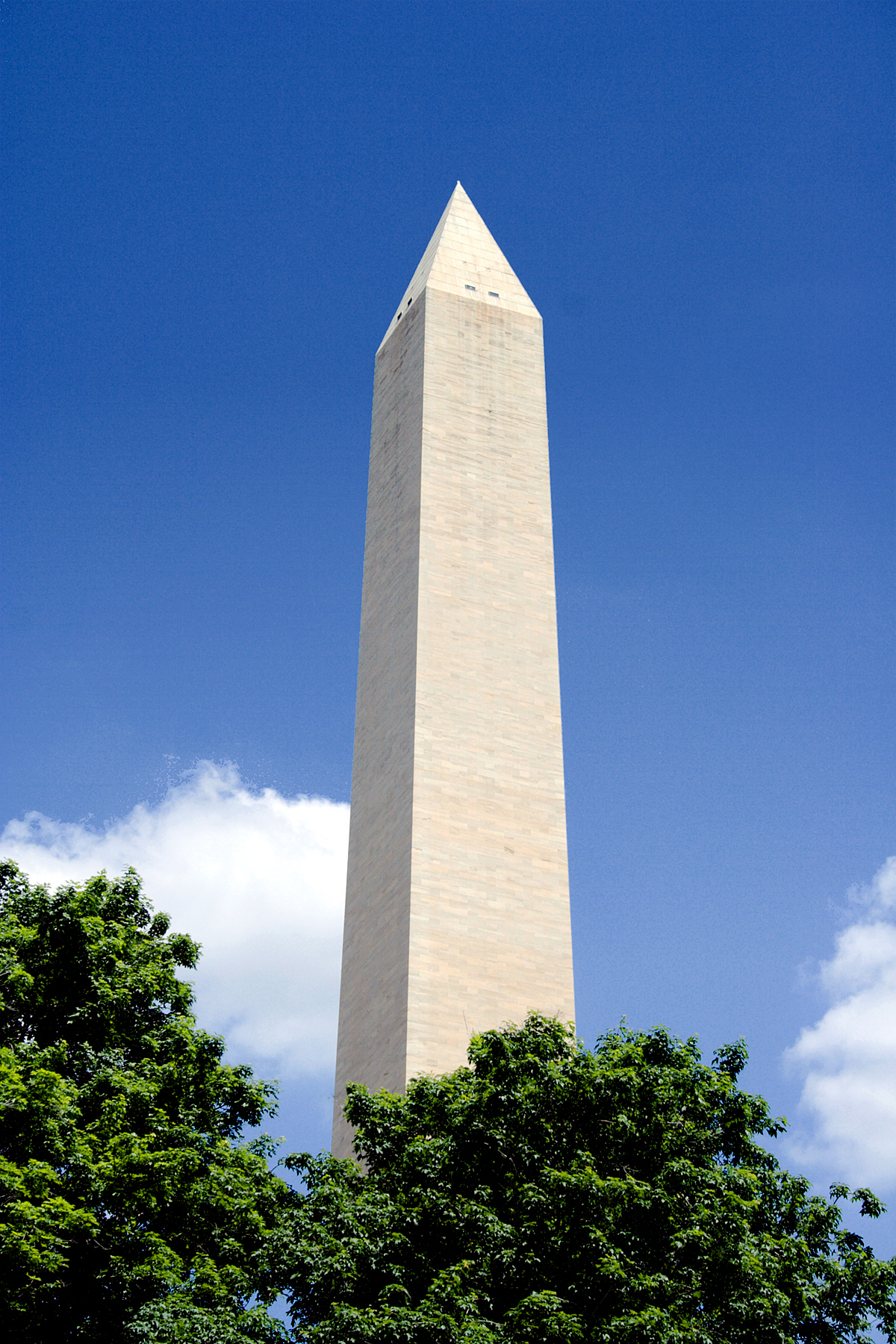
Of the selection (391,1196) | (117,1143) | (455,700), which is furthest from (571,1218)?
(455,700)

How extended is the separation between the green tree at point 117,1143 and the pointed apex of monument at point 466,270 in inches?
865

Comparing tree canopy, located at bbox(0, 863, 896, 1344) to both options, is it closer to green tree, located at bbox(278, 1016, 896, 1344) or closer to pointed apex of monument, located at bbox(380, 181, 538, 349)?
green tree, located at bbox(278, 1016, 896, 1344)

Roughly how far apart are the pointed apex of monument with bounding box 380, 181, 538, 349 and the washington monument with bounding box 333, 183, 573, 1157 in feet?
0.23

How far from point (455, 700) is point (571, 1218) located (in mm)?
15765

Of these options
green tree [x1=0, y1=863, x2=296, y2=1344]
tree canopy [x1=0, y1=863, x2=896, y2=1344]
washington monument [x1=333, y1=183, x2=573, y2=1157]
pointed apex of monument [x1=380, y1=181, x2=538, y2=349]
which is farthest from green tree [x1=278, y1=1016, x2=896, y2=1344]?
→ pointed apex of monument [x1=380, y1=181, x2=538, y2=349]

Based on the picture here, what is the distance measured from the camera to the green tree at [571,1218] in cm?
1747

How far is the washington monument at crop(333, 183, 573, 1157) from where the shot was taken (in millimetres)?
29422

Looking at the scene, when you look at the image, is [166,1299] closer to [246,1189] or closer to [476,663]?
[246,1189]

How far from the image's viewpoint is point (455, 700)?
107 ft

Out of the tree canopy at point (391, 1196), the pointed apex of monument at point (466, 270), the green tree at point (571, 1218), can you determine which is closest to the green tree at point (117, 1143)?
the tree canopy at point (391, 1196)

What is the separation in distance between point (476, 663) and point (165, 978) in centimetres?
1337

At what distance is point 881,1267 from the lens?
63.8 ft

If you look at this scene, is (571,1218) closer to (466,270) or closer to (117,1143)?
(117,1143)

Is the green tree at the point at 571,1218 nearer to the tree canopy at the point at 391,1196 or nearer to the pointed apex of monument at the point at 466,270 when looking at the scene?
the tree canopy at the point at 391,1196
